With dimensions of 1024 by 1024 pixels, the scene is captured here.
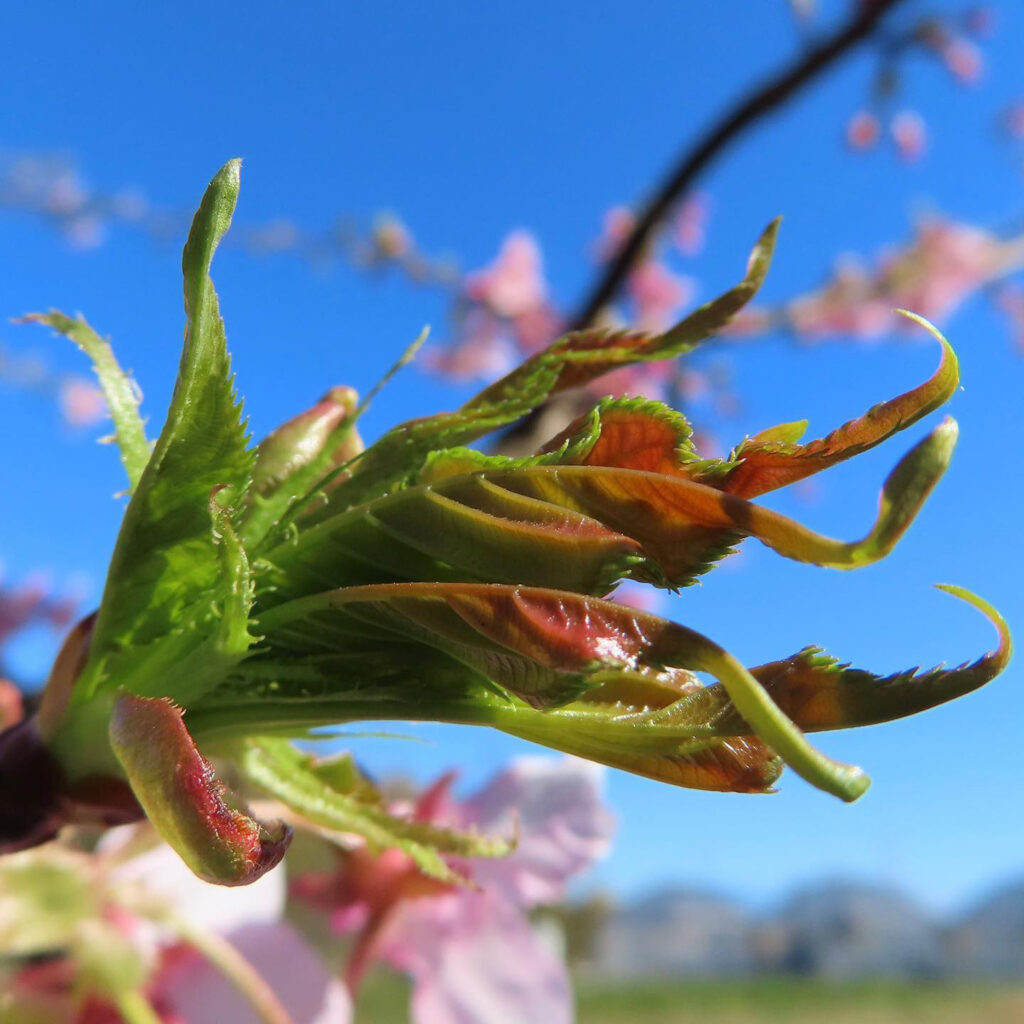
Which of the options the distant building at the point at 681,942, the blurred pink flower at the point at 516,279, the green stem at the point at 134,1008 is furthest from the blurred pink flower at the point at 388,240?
the distant building at the point at 681,942

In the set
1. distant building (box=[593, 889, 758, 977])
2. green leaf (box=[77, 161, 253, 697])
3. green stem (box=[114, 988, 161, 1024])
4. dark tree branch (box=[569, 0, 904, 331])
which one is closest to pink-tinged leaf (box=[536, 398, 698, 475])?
green leaf (box=[77, 161, 253, 697])

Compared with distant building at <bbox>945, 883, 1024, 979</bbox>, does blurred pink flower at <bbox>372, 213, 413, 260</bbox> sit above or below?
above

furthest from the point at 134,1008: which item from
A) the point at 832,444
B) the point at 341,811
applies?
the point at 832,444

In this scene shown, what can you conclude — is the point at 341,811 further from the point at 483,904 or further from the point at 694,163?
the point at 694,163

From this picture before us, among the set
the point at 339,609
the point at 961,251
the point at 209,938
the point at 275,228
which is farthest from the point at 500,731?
the point at 961,251

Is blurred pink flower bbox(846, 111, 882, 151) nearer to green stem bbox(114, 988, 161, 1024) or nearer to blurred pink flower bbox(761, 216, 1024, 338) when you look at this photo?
blurred pink flower bbox(761, 216, 1024, 338)

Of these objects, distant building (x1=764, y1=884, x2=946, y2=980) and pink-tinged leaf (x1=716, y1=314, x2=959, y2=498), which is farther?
distant building (x1=764, y1=884, x2=946, y2=980)

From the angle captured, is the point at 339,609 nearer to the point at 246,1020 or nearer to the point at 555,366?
the point at 555,366
